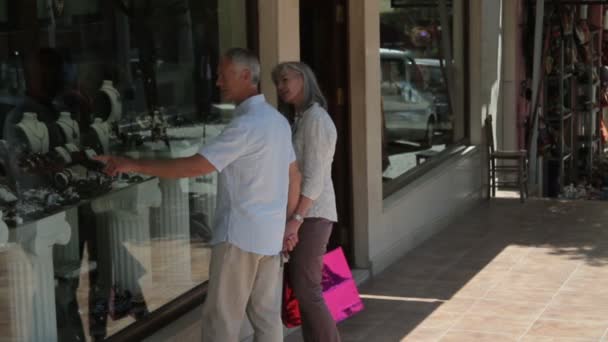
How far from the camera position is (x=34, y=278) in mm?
4879

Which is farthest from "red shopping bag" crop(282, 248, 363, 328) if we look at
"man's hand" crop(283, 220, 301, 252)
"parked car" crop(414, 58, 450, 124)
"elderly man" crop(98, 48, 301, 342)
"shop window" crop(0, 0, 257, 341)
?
"parked car" crop(414, 58, 450, 124)

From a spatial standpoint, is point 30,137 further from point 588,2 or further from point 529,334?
point 588,2

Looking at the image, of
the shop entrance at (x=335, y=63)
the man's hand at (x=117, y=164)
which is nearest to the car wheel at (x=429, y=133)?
the shop entrance at (x=335, y=63)

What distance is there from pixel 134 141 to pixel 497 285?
3.30 meters

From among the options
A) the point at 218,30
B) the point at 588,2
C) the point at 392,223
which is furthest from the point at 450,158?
the point at 218,30

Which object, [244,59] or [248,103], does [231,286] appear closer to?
[248,103]

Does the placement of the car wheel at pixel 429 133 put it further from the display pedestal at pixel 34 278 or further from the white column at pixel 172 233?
the display pedestal at pixel 34 278

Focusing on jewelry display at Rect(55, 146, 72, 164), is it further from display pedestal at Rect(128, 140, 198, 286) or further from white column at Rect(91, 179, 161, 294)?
display pedestal at Rect(128, 140, 198, 286)

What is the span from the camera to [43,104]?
4895mm

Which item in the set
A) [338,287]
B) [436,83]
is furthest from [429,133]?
[338,287]

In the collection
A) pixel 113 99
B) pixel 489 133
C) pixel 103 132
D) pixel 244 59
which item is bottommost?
pixel 489 133

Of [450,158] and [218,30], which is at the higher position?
A: [218,30]

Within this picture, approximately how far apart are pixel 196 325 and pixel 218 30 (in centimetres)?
165

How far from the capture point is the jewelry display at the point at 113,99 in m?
5.35
